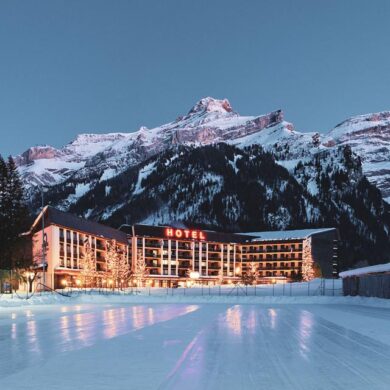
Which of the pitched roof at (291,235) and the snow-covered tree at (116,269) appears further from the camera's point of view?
the pitched roof at (291,235)

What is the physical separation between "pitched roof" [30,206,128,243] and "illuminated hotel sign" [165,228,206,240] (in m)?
22.9

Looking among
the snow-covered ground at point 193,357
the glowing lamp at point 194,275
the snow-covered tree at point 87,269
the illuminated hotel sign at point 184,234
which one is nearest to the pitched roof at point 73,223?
the snow-covered tree at point 87,269

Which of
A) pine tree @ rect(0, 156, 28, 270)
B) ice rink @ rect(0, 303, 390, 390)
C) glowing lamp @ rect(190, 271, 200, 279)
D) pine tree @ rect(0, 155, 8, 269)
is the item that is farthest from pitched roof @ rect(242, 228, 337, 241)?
ice rink @ rect(0, 303, 390, 390)

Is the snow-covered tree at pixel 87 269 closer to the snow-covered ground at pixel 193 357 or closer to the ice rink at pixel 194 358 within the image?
the snow-covered ground at pixel 193 357

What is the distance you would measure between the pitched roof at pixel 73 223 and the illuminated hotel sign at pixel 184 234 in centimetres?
2291

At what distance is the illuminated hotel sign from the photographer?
14488 cm

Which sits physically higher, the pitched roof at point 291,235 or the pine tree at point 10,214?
the pine tree at point 10,214

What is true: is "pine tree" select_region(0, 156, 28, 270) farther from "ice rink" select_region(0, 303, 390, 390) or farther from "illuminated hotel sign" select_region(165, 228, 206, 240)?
"illuminated hotel sign" select_region(165, 228, 206, 240)

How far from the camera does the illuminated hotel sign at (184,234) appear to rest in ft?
475

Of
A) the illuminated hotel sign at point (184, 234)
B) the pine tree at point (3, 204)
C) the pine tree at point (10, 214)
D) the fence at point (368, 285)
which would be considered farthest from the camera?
the illuminated hotel sign at point (184, 234)

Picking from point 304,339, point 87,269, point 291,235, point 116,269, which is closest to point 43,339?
point 304,339

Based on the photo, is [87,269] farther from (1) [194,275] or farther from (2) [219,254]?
(2) [219,254]

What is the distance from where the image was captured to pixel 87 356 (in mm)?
11719

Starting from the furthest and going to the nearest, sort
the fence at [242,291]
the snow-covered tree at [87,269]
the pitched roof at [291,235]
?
the pitched roof at [291,235], the snow-covered tree at [87,269], the fence at [242,291]
